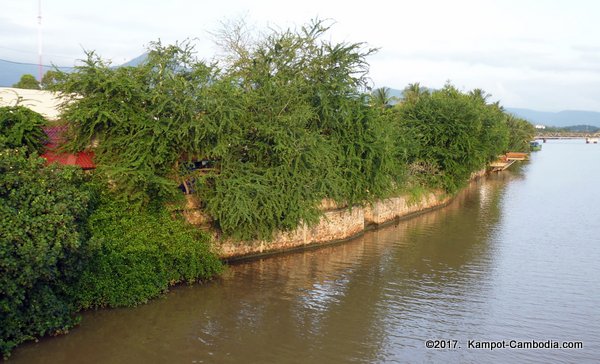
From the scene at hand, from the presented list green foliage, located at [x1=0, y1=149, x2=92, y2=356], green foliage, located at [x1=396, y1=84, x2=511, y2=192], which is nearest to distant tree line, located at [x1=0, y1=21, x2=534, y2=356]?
green foliage, located at [x1=0, y1=149, x2=92, y2=356]

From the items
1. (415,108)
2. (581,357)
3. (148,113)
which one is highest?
(415,108)

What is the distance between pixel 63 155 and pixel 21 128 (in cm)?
142

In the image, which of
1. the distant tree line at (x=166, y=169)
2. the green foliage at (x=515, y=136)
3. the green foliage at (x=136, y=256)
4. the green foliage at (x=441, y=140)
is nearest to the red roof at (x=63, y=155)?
the distant tree line at (x=166, y=169)

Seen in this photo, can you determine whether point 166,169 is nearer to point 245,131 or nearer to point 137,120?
point 137,120

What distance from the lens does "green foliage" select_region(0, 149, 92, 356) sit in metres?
9.99

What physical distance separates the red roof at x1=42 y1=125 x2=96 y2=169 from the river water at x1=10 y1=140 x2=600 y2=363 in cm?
460

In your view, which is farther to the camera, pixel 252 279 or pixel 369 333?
pixel 252 279

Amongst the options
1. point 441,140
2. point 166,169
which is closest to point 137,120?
point 166,169

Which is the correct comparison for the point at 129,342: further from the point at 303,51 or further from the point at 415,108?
the point at 415,108

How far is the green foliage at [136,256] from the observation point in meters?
12.2

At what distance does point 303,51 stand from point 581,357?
14358 millimetres

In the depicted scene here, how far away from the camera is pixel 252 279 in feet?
51.2

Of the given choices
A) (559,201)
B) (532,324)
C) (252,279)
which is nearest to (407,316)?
(532,324)

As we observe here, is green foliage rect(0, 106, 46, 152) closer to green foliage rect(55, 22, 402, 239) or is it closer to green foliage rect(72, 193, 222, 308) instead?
green foliage rect(55, 22, 402, 239)
